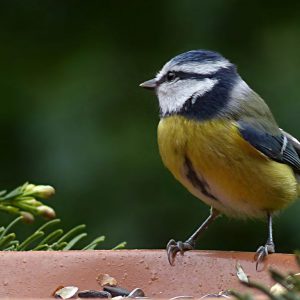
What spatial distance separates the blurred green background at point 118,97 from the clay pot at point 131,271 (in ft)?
5.23

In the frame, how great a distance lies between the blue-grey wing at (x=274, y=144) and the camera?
2.84 metres

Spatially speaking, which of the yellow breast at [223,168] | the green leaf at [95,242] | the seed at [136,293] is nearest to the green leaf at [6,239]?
the green leaf at [95,242]

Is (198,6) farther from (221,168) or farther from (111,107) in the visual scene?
(221,168)

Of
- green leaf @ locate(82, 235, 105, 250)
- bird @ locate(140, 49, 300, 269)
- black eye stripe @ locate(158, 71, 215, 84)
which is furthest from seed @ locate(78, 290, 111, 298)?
black eye stripe @ locate(158, 71, 215, 84)

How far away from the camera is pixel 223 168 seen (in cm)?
269

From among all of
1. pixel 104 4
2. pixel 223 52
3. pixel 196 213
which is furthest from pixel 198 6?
pixel 196 213

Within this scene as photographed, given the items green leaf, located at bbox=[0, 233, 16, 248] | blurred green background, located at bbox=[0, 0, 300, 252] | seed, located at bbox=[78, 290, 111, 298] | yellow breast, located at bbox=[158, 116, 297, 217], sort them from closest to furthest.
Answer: seed, located at bbox=[78, 290, 111, 298] → green leaf, located at bbox=[0, 233, 16, 248] → yellow breast, located at bbox=[158, 116, 297, 217] → blurred green background, located at bbox=[0, 0, 300, 252]

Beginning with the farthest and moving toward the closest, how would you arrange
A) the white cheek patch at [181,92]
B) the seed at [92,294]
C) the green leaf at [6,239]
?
the white cheek patch at [181,92] → the green leaf at [6,239] → the seed at [92,294]

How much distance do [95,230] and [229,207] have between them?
44.2 inches

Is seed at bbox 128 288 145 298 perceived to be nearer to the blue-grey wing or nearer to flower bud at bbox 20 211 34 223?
flower bud at bbox 20 211 34 223

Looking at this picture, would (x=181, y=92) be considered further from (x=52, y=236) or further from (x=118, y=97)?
(x=118, y=97)

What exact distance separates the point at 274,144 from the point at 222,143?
0.28m

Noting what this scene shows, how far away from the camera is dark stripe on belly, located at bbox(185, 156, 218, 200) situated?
2734 millimetres

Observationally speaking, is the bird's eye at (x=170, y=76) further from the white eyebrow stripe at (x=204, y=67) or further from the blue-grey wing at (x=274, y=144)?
the blue-grey wing at (x=274, y=144)
